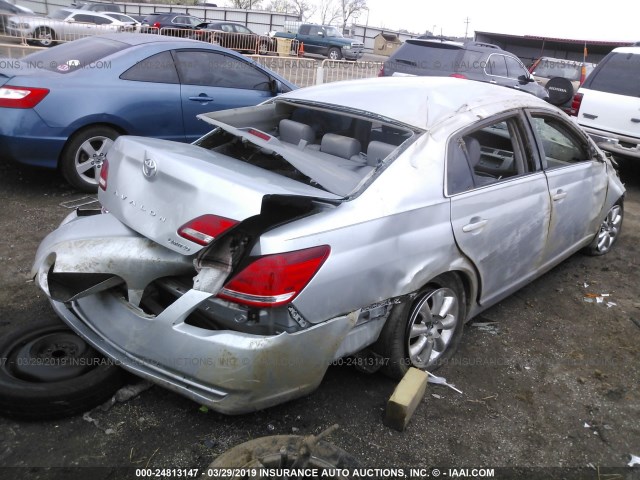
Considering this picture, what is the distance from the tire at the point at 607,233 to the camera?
5.06m

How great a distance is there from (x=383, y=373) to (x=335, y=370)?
296mm

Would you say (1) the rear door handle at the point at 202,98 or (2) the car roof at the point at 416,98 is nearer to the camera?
(2) the car roof at the point at 416,98

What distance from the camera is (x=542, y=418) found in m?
2.89

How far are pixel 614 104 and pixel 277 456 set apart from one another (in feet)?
24.6

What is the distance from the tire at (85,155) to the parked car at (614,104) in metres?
6.50

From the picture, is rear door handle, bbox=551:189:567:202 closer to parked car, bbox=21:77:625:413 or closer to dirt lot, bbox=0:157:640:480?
parked car, bbox=21:77:625:413

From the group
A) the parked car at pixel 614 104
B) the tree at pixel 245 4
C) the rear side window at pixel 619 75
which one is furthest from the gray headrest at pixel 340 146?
the tree at pixel 245 4

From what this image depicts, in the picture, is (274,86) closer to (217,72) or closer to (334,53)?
(217,72)

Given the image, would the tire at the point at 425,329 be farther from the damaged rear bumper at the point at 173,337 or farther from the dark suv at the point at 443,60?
the dark suv at the point at 443,60

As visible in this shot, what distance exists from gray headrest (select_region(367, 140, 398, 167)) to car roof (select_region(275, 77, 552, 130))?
0.16 m

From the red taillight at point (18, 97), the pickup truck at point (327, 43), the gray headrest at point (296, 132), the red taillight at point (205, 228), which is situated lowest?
the red taillight at point (205, 228)

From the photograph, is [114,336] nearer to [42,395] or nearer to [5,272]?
[42,395]

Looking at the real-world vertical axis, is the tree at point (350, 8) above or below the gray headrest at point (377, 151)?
above

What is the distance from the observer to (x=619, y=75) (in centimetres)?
780
